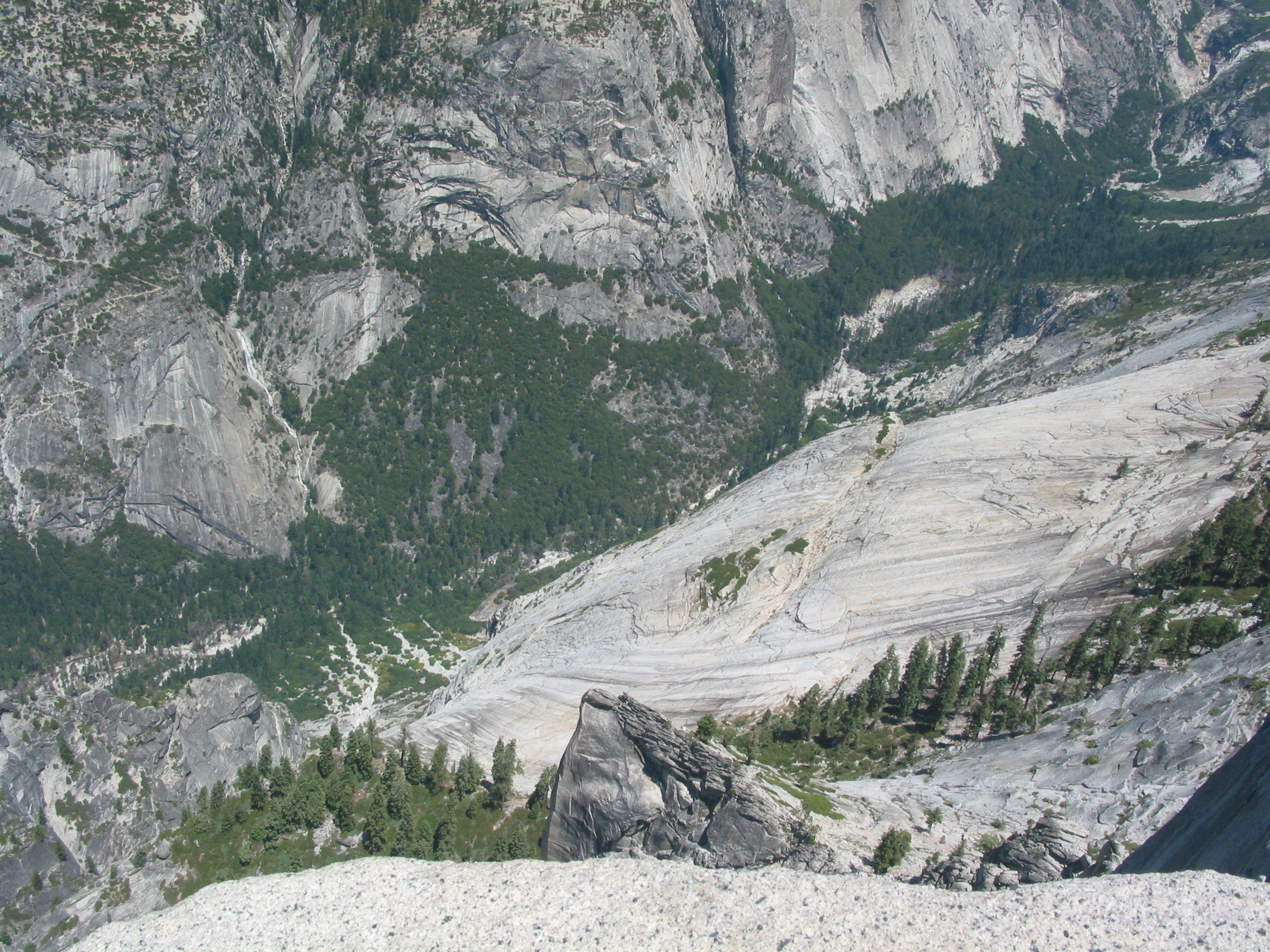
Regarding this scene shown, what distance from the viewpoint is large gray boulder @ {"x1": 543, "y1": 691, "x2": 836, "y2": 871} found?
154 ft

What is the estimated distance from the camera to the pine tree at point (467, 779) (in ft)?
216

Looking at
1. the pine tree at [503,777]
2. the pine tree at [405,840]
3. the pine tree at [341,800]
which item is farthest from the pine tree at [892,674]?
the pine tree at [341,800]

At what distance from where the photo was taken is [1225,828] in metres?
37.3

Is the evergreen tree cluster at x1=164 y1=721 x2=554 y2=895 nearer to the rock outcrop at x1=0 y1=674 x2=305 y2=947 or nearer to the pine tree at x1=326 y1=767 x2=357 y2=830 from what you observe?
the pine tree at x1=326 y1=767 x2=357 y2=830

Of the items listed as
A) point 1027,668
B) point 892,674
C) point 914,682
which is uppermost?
point 892,674

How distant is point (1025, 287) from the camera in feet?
646

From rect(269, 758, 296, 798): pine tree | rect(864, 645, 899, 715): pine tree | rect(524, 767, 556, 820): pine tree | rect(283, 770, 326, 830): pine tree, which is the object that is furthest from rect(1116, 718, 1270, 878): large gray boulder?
rect(269, 758, 296, 798): pine tree

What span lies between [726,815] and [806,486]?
165ft

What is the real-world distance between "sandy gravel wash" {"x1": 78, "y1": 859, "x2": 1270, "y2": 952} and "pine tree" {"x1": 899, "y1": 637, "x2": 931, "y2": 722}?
27.8 metres

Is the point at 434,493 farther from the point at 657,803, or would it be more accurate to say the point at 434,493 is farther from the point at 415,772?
the point at 657,803

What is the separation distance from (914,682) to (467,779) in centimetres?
3231

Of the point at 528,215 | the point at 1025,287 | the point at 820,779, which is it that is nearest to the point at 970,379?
the point at 1025,287

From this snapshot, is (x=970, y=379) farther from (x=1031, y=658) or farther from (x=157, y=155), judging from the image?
(x=157, y=155)

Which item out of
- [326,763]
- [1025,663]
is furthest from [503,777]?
[1025,663]
